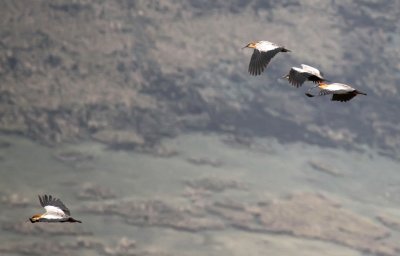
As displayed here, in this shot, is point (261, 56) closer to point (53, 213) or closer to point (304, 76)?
point (304, 76)

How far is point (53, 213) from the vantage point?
887 cm

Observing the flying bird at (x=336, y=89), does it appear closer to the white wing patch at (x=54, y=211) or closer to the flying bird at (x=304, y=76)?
the flying bird at (x=304, y=76)

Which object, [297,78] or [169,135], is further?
[169,135]

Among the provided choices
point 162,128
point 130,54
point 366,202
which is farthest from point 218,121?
point 366,202

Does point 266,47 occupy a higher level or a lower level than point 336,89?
higher

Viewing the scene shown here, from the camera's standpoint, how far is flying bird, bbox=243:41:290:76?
9344 millimetres

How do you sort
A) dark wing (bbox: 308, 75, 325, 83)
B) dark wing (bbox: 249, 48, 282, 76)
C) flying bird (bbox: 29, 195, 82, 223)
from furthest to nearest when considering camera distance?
dark wing (bbox: 249, 48, 282, 76), dark wing (bbox: 308, 75, 325, 83), flying bird (bbox: 29, 195, 82, 223)

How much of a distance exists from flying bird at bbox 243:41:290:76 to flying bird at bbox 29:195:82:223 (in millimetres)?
2424

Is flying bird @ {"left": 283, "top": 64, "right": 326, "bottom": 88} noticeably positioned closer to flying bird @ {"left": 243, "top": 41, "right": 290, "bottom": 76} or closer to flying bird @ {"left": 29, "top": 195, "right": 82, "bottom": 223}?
flying bird @ {"left": 243, "top": 41, "right": 290, "bottom": 76}

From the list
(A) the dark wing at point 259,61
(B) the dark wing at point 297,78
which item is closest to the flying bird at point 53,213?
(A) the dark wing at point 259,61

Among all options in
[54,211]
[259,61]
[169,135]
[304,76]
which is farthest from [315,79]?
[169,135]

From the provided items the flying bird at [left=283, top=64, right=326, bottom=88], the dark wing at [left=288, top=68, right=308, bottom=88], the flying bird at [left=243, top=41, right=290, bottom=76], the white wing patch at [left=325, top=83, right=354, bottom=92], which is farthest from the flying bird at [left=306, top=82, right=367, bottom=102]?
the flying bird at [left=243, top=41, right=290, bottom=76]

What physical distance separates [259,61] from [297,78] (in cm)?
52

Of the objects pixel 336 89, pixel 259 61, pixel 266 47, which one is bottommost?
pixel 336 89
